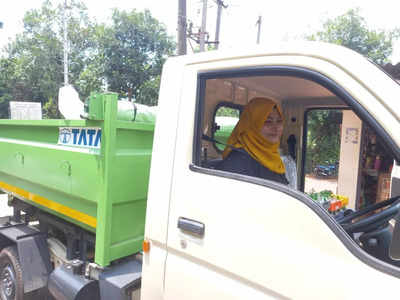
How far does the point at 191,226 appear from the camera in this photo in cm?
147

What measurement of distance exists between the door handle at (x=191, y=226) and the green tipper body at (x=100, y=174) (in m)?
0.60

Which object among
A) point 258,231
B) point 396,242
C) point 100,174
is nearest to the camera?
point 396,242

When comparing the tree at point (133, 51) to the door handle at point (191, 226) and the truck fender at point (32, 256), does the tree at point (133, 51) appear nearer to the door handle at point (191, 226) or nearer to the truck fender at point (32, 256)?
the truck fender at point (32, 256)

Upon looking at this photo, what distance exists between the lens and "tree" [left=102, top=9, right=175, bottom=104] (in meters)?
17.7

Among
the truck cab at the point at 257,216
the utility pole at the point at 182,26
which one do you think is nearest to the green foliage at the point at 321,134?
the truck cab at the point at 257,216

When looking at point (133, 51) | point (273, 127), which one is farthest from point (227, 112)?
point (133, 51)

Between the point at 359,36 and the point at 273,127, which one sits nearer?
the point at 273,127

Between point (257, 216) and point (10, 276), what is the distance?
8.81ft

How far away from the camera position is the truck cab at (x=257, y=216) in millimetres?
1110

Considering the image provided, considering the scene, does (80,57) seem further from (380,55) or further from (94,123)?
(94,123)

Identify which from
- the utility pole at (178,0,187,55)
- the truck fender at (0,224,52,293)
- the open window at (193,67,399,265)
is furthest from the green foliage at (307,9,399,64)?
the truck fender at (0,224,52,293)

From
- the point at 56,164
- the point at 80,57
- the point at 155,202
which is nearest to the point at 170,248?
the point at 155,202

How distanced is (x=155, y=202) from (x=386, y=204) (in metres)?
1.37

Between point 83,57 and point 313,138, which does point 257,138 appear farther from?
point 83,57
